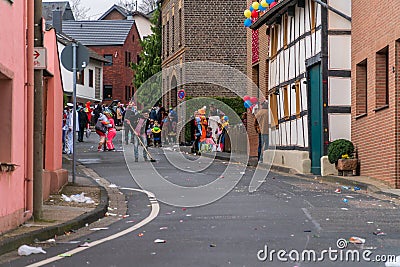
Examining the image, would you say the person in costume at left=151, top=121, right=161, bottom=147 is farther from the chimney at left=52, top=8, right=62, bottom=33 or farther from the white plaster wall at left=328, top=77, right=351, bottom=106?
the chimney at left=52, top=8, right=62, bottom=33

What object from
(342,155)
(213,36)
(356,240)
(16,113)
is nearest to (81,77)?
(213,36)

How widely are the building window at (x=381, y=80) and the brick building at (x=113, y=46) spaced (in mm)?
77992

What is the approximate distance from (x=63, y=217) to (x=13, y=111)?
198cm

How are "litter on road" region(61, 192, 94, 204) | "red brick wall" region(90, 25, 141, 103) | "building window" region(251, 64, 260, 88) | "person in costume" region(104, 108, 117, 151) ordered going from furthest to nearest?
"red brick wall" region(90, 25, 141, 103)
"building window" region(251, 64, 260, 88)
"person in costume" region(104, 108, 117, 151)
"litter on road" region(61, 192, 94, 204)

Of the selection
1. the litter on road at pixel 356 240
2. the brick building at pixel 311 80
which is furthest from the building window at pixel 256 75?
the litter on road at pixel 356 240

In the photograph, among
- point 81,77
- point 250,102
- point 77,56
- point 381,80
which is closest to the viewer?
point 77,56

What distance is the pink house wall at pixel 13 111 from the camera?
11.8 m

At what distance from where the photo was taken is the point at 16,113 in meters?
12.7

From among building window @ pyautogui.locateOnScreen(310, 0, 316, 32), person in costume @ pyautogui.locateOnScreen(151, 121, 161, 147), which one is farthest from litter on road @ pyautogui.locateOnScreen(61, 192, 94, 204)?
person in costume @ pyautogui.locateOnScreen(151, 121, 161, 147)

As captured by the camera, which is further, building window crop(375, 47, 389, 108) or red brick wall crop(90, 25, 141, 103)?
red brick wall crop(90, 25, 141, 103)

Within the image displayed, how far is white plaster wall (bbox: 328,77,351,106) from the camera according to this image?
961 inches

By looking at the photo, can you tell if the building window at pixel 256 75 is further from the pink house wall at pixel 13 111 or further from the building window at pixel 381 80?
the pink house wall at pixel 13 111

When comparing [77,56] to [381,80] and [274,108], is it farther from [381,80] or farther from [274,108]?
[274,108]

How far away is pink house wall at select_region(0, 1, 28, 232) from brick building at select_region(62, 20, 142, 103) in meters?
85.2
